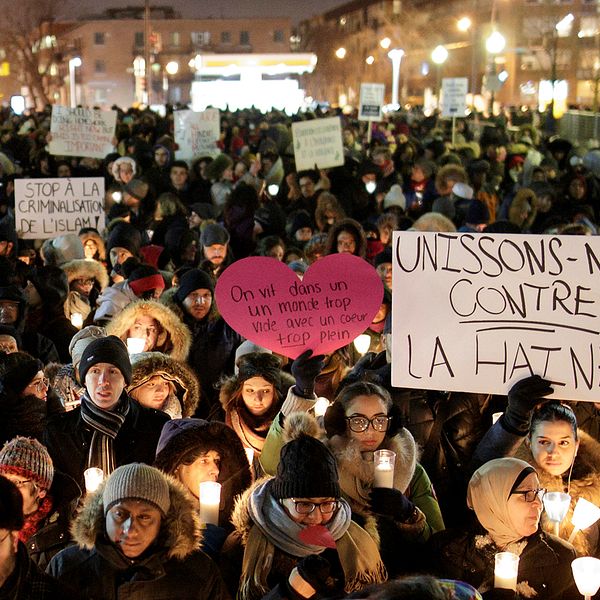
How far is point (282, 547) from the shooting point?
3.35 metres

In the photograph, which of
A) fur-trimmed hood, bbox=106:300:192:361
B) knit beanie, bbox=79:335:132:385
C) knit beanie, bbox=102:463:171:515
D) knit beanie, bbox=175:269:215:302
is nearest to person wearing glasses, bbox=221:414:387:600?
knit beanie, bbox=102:463:171:515

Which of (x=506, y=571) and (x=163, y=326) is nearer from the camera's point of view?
(x=506, y=571)

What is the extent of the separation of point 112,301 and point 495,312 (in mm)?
3220

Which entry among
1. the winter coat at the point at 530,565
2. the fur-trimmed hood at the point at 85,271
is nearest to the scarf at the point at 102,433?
the winter coat at the point at 530,565

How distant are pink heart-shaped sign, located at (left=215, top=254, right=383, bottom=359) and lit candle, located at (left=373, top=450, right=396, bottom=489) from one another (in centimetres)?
70

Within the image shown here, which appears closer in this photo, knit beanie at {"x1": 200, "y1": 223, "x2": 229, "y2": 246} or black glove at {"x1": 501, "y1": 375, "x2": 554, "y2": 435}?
black glove at {"x1": 501, "y1": 375, "x2": 554, "y2": 435}

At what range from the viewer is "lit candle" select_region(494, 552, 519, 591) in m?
3.41

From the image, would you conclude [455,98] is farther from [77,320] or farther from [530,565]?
[530,565]

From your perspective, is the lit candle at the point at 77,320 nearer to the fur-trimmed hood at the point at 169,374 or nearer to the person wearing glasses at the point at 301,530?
the fur-trimmed hood at the point at 169,374

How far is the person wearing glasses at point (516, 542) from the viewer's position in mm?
3600

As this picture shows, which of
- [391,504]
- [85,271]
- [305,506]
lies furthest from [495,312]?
[85,271]

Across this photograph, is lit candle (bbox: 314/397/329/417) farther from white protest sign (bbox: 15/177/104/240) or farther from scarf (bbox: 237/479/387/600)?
white protest sign (bbox: 15/177/104/240)

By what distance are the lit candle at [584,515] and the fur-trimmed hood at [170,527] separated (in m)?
1.35

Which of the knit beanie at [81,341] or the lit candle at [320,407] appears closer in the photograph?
the lit candle at [320,407]
